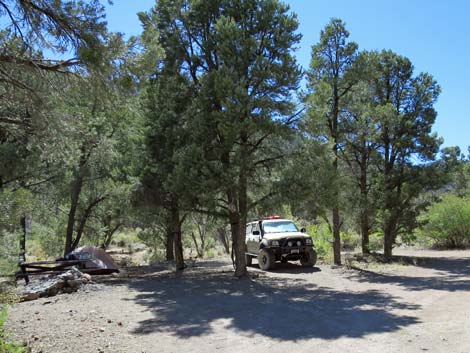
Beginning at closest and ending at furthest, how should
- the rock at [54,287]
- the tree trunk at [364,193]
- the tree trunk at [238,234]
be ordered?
the rock at [54,287] → the tree trunk at [238,234] → the tree trunk at [364,193]

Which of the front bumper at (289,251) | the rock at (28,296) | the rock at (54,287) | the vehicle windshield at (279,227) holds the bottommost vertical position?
the rock at (28,296)

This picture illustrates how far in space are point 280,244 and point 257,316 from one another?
26.0 ft

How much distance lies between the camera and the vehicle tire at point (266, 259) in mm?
15773

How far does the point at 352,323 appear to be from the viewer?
7051 mm

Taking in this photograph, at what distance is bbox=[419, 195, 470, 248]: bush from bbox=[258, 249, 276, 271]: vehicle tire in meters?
10.2

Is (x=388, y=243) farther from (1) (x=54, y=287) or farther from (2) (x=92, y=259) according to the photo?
(1) (x=54, y=287)

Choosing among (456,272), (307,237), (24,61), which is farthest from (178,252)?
(24,61)

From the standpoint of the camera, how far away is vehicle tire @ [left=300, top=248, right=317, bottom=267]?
634 inches

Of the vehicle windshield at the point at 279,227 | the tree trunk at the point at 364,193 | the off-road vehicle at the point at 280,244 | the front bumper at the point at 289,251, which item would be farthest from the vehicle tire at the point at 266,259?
the tree trunk at the point at 364,193

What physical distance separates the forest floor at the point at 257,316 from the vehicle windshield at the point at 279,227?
12.4ft

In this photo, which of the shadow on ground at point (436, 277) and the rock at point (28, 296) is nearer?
the rock at point (28, 296)

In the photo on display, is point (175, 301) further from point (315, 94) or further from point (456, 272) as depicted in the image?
point (456, 272)

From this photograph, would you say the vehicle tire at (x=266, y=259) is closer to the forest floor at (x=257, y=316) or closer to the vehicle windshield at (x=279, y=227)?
the vehicle windshield at (x=279, y=227)

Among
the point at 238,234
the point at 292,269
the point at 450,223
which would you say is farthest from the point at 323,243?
the point at 238,234
